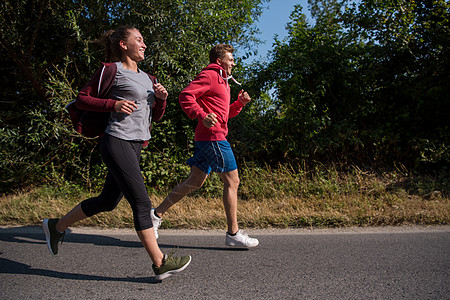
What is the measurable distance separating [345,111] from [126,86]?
4.92 metres

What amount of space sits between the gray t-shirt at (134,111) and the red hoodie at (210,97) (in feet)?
1.77

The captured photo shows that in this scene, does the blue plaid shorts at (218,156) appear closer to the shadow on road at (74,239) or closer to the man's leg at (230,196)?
the man's leg at (230,196)

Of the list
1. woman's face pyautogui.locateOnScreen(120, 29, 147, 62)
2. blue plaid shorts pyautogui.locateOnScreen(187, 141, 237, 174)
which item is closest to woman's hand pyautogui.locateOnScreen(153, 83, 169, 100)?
woman's face pyautogui.locateOnScreen(120, 29, 147, 62)

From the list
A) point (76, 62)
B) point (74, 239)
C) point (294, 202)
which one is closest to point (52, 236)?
point (74, 239)

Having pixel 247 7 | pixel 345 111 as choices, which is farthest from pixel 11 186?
pixel 345 111

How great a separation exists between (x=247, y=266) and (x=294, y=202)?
2.10 m

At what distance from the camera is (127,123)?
110 inches

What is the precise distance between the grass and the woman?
1687 mm

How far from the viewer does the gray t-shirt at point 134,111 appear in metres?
2.77

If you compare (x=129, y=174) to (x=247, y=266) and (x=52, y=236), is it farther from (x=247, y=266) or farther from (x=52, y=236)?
(x=247, y=266)

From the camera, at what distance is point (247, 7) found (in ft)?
24.8

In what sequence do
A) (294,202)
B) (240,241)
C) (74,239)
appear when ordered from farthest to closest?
1. (294,202)
2. (74,239)
3. (240,241)

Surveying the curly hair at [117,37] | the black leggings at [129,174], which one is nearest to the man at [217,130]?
the curly hair at [117,37]

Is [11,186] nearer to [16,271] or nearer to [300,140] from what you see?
[16,271]
